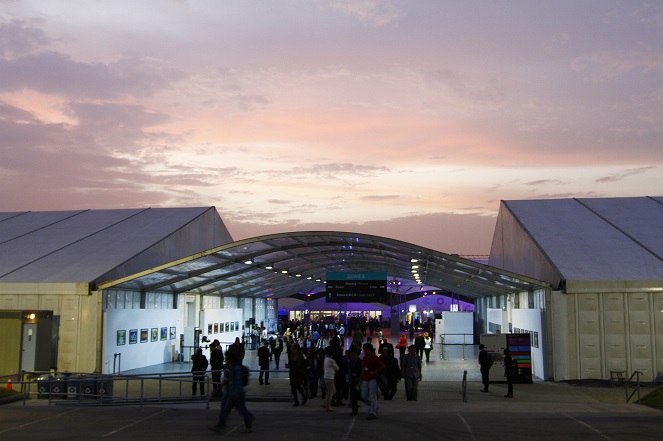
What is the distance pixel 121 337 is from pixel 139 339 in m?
2.03

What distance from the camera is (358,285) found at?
109 feet

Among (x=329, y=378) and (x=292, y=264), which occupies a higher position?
(x=292, y=264)

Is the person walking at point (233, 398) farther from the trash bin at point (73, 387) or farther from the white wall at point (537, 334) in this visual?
the white wall at point (537, 334)

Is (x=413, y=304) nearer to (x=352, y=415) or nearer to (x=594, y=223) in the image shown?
(x=594, y=223)

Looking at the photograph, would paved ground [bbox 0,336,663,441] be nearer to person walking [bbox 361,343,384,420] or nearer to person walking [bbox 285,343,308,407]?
→ person walking [bbox 361,343,384,420]

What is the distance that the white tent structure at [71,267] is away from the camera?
901 inches

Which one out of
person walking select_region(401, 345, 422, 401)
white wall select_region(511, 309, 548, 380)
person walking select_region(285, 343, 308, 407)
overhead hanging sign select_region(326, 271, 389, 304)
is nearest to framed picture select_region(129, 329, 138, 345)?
overhead hanging sign select_region(326, 271, 389, 304)

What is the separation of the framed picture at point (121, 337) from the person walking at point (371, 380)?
14.5 metres

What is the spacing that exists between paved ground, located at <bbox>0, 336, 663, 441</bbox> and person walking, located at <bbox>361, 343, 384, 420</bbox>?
27 cm

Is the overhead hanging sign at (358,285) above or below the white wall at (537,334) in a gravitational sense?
above

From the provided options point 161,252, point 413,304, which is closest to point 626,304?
point 161,252

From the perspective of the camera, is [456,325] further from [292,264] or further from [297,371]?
[297,371]

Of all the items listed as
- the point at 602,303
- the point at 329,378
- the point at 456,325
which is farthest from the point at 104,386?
the point at 456,325

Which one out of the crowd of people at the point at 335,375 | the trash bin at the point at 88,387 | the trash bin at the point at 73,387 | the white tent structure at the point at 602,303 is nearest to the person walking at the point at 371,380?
the crowd of people at the point at 335,375
